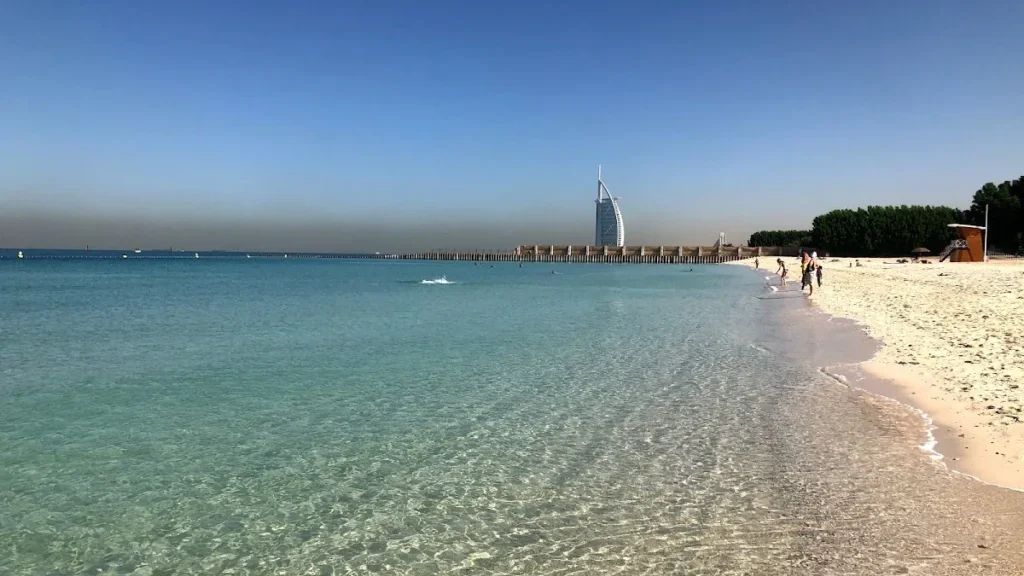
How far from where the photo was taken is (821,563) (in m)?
4.09

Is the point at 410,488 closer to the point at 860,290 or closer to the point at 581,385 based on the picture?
the point at 581,385

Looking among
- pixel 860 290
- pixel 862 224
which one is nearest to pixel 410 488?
pixel 860 290

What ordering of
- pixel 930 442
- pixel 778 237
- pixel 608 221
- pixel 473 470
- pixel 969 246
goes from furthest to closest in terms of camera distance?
1. pixel 608 221
2. pixel 778 237
3. pixel 969 246
4. pixel 930 442
5. pixel 473 470

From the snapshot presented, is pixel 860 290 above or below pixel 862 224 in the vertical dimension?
below

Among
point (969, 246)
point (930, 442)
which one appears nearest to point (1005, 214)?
point (969, 246)

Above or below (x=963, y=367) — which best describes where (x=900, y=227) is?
above

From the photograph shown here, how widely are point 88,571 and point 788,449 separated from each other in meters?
6.49

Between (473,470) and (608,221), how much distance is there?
568 ft

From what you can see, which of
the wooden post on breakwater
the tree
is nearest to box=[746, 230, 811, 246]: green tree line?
the wooden post on breakwater

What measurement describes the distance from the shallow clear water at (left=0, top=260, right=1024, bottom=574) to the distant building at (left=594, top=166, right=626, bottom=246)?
163468 millimetres

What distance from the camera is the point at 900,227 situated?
284 feet

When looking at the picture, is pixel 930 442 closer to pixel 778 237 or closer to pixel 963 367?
pixel 963 367

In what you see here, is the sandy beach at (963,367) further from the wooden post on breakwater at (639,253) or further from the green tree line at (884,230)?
the wooden post on breakwater at (639,253)

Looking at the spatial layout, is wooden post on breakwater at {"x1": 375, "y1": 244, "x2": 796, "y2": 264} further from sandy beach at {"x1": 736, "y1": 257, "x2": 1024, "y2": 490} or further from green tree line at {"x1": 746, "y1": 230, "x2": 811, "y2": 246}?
sandy beach at {"x1": 736, "y1": 257, "x2": 1024, "y2": 490}
